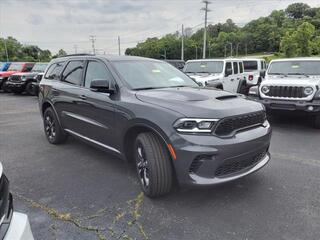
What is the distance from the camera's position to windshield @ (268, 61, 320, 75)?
750 cm

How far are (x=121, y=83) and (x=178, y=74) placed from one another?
1262mm

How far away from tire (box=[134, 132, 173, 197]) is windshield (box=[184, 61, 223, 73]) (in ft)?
24.8

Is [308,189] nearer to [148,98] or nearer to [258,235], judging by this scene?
[258,235]

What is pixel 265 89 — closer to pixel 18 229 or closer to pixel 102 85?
pixel 102 85

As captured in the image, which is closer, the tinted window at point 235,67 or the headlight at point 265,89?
the headlight at point 265,89

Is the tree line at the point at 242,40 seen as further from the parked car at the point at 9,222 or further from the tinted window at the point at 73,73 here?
the parked car at the point at 9,222

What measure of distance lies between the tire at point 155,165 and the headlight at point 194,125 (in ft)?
1.13

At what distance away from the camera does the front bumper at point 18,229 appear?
5.28 ft

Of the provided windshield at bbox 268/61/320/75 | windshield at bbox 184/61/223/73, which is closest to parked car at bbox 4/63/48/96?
windshield at bbox 184/61/223/73

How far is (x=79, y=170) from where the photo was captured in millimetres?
4324

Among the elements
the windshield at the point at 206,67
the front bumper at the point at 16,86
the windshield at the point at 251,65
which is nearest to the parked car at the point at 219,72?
the windshield at the point at 206,67

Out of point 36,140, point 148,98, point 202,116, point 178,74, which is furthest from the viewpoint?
point 36,140

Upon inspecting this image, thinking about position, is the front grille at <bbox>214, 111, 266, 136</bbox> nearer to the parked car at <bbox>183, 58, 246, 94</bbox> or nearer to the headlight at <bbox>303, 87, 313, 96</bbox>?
the headlight at <bbox>303, 87, 313, 96</bbox>

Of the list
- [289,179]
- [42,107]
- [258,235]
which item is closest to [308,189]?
[289,179]
